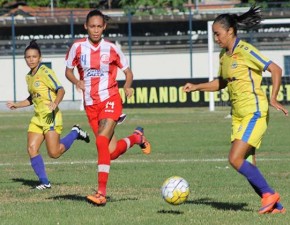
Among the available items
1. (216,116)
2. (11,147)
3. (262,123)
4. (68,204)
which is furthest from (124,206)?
(216,116)

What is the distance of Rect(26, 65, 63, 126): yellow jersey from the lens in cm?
1209

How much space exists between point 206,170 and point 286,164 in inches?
64.2

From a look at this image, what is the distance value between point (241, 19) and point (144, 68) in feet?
138

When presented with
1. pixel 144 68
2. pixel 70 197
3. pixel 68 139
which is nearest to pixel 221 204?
pixel 70 197

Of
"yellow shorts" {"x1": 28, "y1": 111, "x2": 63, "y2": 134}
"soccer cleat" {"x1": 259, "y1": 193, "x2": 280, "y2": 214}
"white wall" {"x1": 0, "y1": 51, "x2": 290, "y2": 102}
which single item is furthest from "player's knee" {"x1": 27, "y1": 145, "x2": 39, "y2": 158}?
"white wall" {"x1": 0, "y1": 51, "x2": 290, "y2": 102}

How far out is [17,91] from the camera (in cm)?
5119

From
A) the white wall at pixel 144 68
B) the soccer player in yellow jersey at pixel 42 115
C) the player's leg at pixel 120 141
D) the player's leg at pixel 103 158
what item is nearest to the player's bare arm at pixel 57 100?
the soccer player in yellow jersey at pixel 42 115

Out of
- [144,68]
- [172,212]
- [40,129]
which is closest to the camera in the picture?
[172,212]

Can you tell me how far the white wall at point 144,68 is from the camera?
5081 centimetres

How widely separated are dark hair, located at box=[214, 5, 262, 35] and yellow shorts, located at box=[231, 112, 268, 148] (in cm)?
89

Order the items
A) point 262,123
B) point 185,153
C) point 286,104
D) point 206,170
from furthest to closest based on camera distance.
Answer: point 286,104 → point 185,153 → point 206,170 → point 262,123

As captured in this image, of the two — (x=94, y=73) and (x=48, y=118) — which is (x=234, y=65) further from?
(x=48, y=118)

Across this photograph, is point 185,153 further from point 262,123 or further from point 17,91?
point 17,91

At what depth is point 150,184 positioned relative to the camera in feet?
40.4
